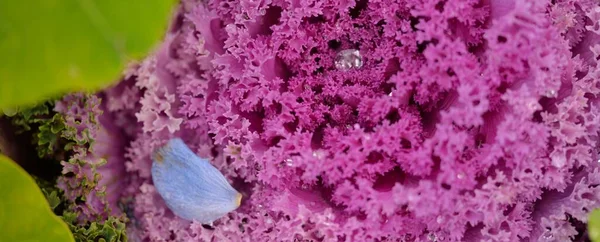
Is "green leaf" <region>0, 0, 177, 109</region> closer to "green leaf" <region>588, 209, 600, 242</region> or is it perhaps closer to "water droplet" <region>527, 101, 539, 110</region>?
"water droplet" <region>527, 101, 539, 110</region>

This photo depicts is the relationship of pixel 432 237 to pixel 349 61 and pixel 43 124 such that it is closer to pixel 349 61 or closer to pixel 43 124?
pixel 349 61

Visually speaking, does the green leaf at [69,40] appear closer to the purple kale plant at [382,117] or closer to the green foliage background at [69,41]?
the green foliage background at [69,41]

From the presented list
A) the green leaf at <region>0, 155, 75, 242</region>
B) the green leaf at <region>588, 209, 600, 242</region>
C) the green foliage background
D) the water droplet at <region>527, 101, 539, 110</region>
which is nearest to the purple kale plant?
the water droplet at <region>527, 101, 539, 110</region>

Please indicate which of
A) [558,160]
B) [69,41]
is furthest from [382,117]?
[69,41]

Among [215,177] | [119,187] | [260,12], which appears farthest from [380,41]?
[119,187]

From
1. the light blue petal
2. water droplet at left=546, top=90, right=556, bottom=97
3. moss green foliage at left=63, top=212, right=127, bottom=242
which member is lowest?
moss green foliage at left=63, top=212, right=127, bottom=242
